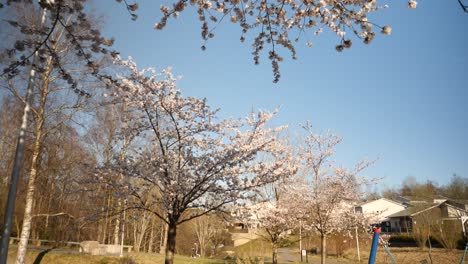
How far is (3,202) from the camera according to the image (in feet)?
64.7

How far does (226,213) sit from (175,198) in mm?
1725

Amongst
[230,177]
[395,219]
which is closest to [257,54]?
[230,177]

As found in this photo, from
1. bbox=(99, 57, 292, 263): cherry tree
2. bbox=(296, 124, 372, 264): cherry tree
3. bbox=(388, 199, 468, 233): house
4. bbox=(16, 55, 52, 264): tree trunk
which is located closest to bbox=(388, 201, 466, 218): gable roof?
bbox=(388, 199, 468, 233): house

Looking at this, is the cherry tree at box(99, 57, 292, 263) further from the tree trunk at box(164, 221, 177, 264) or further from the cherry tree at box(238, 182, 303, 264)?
the cherry tree at box(238, 182, 303, 264)

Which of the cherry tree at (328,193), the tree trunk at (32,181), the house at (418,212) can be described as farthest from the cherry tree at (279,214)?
the house at (418,212)

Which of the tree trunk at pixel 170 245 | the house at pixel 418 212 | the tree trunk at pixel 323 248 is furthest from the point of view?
the house at pixel 418 212

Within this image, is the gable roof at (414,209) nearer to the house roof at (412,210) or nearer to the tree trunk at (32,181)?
the house roof at (412,210)

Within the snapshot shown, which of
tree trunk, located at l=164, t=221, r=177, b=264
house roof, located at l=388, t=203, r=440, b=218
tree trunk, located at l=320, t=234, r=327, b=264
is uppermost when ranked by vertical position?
house roof, located at l=388, t=203, r=440, b=218

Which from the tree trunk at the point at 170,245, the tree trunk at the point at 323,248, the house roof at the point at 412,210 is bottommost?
the tree trunk at the point at 323,248

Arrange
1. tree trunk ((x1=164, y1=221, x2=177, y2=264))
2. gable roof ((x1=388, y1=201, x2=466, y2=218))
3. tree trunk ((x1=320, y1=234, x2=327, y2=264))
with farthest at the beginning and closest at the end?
gable roof ((x1=388, y1=201, x2=466, y2=218)) < tree trunk ((x1=320, y1=234, x2=327, y2=264)) < tree trunk ((x1=164, y1=221, x2=177, y2=264))

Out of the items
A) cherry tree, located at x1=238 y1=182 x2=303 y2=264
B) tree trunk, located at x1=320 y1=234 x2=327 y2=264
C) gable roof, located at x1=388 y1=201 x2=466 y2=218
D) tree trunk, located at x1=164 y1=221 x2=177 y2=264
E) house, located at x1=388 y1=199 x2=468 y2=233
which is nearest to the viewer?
tree trunk, located at x1=164 y1=221 x2=177 y2=264

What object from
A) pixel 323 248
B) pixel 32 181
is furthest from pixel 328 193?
pixel 32 181

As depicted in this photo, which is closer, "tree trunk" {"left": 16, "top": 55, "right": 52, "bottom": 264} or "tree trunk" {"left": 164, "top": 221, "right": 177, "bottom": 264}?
"tree trunk" {"left": 164, "top": 221, "right": 177, "bottom": 264}

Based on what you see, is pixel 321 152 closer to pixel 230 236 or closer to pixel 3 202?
pixel 3 202
